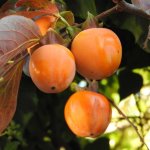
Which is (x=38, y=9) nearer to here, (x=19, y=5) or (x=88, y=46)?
(x=19, y=5)

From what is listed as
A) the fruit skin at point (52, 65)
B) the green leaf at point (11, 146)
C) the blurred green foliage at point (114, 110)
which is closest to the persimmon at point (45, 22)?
the fruit skin at point (52, 65)

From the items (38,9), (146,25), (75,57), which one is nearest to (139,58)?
(146,25)

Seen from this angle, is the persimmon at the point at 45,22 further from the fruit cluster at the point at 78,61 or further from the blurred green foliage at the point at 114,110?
the blurred green foliage at the point at 114,110

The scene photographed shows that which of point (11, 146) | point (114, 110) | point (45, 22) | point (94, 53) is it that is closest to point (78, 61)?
point (94, 53)

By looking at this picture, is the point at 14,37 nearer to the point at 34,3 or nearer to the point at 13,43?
the point at 13,43

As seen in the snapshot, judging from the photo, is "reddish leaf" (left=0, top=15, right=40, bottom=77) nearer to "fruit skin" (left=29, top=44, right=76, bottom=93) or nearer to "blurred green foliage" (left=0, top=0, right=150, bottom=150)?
"fruit skin" (left=29, top=44, right=76, bottom=93)
